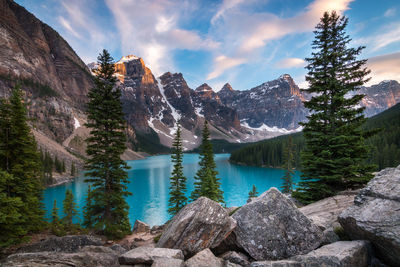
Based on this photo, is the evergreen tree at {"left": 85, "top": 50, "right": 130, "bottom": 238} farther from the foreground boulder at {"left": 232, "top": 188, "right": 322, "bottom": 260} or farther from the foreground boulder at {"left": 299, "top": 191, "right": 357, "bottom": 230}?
the foreground boulder at {"left": 299, "top": 191, "right": 357, "bottom": 230}

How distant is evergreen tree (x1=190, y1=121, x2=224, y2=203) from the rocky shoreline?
18792 mm

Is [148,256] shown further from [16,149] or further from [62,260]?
[16,149]

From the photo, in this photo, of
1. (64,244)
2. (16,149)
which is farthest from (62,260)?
(16,149)

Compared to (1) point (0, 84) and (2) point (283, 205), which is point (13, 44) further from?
(2) point (283, 205)

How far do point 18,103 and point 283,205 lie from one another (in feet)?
64.8

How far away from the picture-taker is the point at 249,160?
12019 centimetres

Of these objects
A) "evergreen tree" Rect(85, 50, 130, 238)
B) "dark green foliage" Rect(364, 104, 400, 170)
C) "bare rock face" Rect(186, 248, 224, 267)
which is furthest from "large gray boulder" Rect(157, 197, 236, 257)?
"dark green foliage" Rect(364, 104, 400, 170)

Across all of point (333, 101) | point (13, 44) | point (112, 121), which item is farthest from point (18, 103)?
point (13, 44)

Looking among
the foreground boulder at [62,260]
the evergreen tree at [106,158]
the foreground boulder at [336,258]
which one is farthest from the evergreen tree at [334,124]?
the evergreen tree at [106,158]

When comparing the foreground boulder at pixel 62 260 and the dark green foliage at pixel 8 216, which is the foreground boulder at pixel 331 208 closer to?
the foreground boulder at pixel 62 260

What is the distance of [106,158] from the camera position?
16.6 m

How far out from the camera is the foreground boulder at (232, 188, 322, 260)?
5.83 m

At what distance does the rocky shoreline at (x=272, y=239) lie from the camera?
4.64 m

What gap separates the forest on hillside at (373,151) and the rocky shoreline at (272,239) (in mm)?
55409
